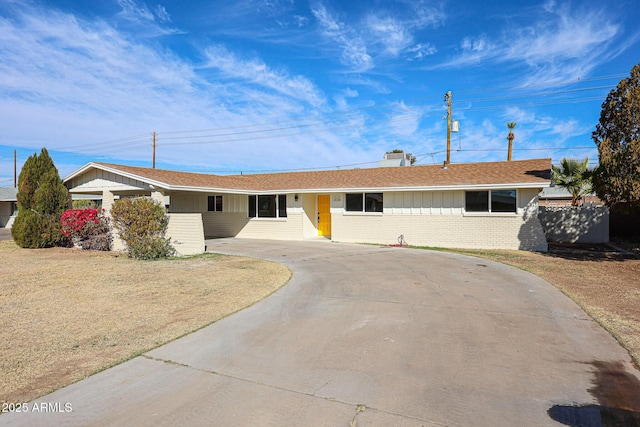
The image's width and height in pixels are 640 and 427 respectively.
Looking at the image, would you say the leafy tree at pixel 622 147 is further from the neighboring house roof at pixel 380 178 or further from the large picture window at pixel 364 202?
the large picture window at pixel 364 202

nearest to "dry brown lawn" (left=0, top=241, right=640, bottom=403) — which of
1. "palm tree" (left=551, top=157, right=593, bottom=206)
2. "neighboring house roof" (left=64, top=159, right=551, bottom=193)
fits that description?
"neighboring house roof" (left=64, top=159, right=551, bottom=193)

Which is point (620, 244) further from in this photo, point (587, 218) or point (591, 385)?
point (591, 385)

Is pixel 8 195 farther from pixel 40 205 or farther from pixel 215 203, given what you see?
pixel 215 203

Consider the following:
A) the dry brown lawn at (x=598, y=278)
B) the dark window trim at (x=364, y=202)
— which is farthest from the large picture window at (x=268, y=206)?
the dry brown lawn at (x=598, y=278)

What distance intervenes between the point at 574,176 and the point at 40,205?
81.8 feet

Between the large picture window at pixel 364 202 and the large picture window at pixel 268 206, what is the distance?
353cm

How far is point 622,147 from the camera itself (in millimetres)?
11984

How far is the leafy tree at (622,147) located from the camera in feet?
38.0

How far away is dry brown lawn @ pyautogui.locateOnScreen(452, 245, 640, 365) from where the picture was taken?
5.93 m

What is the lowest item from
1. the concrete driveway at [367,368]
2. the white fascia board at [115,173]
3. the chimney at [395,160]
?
the concrete driveway at [367,368]

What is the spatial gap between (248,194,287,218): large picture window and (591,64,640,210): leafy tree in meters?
13.2

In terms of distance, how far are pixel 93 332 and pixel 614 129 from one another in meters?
14.9

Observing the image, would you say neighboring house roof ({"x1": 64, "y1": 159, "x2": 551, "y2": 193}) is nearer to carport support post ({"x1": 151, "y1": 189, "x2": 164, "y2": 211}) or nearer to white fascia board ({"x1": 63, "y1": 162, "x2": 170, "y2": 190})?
white fascia board ({"x1": 63, "y1": 162, "x2": 170, "y2": 190})

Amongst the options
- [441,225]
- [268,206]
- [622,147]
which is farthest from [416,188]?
Answer: [268,206]
